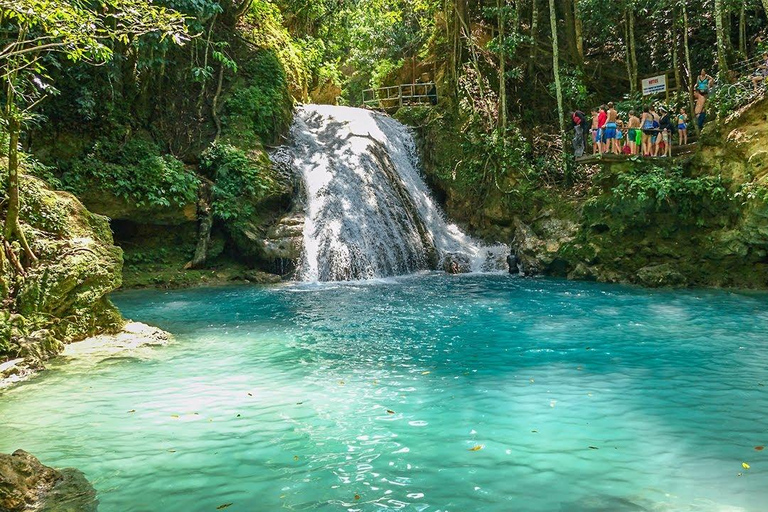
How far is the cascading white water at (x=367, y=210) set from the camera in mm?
16953

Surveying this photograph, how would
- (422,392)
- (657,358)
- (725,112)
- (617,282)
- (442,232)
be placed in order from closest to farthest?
1. (422,392)
2. (657,358)
3. (725,112)
4. (617,282)
5. (442,232)

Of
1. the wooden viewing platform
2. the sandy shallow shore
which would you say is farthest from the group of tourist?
the sandy shallow shore

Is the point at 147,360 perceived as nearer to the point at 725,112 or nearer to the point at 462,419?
the point at 462,419

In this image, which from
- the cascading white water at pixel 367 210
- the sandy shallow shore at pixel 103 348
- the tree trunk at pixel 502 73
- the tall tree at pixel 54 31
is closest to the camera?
the tall tree at pixel 54 31

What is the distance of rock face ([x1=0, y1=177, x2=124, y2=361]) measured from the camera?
824cm

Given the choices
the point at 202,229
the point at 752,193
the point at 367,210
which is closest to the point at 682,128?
the point at 752,193

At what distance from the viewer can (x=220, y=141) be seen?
1803 centimetres

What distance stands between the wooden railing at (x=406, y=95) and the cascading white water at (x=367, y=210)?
4.38 m

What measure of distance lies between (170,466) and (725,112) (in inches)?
557

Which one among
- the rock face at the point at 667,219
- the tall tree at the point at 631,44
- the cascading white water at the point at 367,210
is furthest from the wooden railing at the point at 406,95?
the rock face at the point at 667,219

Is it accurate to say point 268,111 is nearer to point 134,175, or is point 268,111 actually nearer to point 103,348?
point 134,175

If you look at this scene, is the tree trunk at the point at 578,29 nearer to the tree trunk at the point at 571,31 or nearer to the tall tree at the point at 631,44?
the tree trunk at the point at 571,31

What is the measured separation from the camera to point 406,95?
2756 cm

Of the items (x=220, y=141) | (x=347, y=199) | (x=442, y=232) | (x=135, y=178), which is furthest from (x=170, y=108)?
(x=442, y=232)
